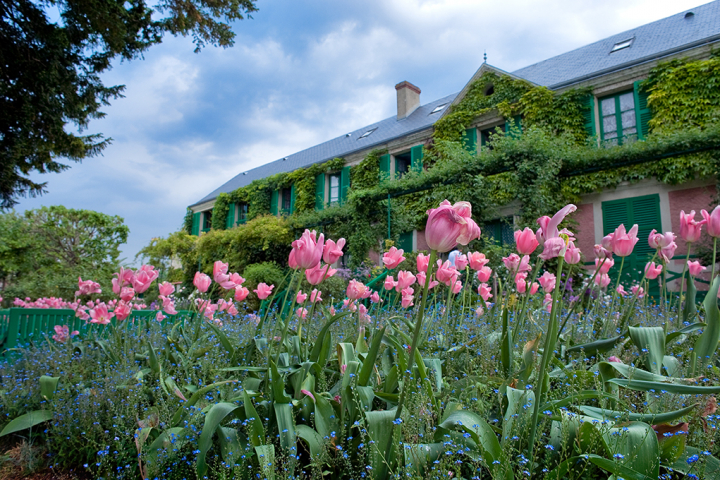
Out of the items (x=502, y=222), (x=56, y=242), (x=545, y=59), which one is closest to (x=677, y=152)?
(x=502, y=222)

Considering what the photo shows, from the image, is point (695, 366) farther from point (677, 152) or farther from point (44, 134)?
point (44, 134)

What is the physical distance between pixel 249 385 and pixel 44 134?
8229 mm

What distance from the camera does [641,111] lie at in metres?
9.59

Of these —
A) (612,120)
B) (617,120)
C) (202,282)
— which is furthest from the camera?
(612,120)

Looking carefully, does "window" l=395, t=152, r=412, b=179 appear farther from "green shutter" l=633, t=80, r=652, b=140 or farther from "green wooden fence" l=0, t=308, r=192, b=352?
"green wooden fence" l=0, t=308, r=192, b=352

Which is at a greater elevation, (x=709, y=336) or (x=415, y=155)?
(x=415, y=155)

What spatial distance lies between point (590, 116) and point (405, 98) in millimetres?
7838

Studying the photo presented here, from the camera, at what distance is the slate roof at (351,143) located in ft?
47.8

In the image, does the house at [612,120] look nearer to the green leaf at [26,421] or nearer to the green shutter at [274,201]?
the green shutter at [274,201]

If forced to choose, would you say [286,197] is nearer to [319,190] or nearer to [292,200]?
[292,200]

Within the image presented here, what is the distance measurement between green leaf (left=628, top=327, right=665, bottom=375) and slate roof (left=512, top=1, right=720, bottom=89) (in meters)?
10.6

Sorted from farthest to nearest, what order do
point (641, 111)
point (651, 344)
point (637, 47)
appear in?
point (637, 47)
point (641, 111)
point (651, 344)

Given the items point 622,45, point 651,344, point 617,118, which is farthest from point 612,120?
point 651,344

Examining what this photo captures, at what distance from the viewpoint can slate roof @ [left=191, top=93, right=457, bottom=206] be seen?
14.6 m
